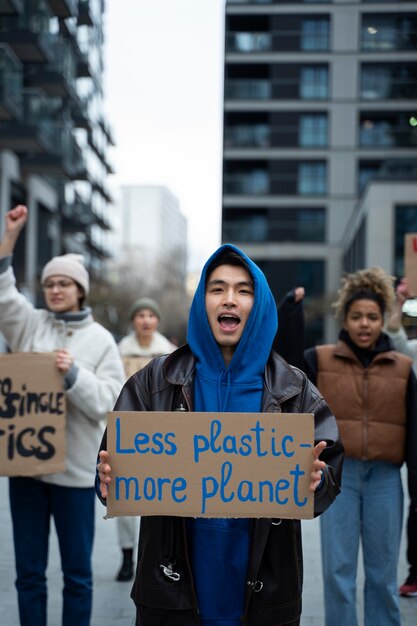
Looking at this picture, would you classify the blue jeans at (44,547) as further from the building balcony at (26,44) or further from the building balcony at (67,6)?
the building balcony at (26,44)

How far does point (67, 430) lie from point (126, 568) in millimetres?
1942

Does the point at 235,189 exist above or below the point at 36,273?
above

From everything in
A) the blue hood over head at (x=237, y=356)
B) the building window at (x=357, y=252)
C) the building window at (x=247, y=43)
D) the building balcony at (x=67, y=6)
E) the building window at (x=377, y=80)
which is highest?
the building window at (x=247, y=43)

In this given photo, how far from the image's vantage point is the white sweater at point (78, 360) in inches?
151

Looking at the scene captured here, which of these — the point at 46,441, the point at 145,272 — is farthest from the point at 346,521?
the point at 145,272

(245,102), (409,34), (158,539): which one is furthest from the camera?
(245,102)

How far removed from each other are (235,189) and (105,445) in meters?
35.9

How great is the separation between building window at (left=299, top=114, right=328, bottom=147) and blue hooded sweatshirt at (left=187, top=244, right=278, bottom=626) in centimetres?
2813

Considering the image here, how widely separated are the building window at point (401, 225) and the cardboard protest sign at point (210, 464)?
2090 centimetres

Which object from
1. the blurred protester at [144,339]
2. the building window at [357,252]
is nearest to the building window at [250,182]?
the building window at [357,252]

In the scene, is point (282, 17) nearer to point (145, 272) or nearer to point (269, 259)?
point (269, 259)

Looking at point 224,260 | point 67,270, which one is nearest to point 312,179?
point 67,270

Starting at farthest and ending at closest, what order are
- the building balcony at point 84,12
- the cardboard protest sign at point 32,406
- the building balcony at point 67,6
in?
the building balcony at point 84,12 < the building balcony at point 67,6 < the cardboard protest sign at point 32,406

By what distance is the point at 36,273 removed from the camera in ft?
91.9
